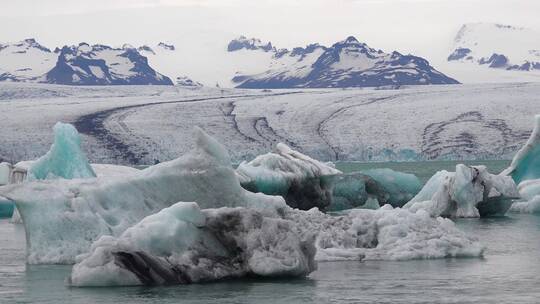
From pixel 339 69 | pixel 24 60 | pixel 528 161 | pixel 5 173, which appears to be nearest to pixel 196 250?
pixel 5 173

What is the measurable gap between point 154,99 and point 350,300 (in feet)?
172

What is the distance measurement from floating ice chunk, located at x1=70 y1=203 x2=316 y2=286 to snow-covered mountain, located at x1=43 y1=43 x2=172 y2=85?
343 ft

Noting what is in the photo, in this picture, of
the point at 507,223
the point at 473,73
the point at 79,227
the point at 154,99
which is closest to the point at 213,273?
the point at 79,227

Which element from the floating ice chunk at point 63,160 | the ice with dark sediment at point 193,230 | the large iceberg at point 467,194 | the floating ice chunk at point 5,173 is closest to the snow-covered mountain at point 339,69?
the floating ice chunk at point 5,173

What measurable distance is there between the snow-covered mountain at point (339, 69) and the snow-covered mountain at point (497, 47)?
2457 centimetres

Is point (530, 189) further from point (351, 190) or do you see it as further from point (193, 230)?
point (193, 230)

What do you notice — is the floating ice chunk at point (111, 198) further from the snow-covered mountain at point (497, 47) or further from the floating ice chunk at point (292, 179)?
the snow-covered mountain at point (497, 47)

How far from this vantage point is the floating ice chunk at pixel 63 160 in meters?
16.9

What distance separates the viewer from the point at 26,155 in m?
45.7

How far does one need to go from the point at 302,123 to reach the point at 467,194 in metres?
33.2

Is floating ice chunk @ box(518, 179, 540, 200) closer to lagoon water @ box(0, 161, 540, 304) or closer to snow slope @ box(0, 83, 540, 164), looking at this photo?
lagoon water @ box(0, 161, 540, 304)

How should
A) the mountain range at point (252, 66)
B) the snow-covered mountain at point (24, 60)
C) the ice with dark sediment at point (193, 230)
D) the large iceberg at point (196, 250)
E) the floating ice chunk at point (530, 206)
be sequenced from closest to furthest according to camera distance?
1. the large iceberg at point (196, 250)
2. the ice with dark sediment at point (193, 230)
3. the floating ice chunk at point (530, 206)
4. the mountain range at point (252, 66)
5. the snow-covered mountain at point (24, 60)

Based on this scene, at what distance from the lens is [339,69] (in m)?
121

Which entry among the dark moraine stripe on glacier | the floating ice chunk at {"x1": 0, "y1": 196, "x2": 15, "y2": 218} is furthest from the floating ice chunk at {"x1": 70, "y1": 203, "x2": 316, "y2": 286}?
the dark moraine stripe on glacier
